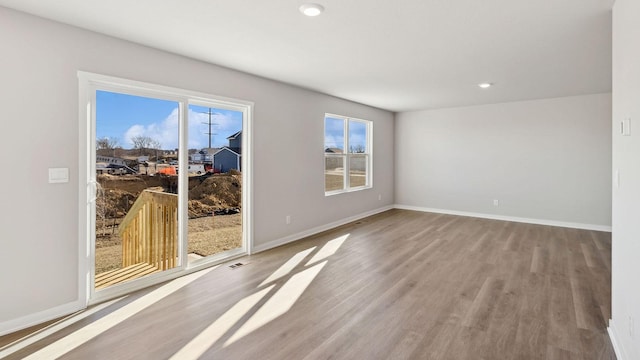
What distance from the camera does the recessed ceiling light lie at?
239 cm

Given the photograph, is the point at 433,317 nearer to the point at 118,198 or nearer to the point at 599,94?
the point at 118,198

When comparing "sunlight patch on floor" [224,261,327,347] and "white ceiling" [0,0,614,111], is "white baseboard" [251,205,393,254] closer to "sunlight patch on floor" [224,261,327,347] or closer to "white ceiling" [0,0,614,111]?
"sunlight patch on floor" [224,261,327,347]

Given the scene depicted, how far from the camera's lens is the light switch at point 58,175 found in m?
2.65

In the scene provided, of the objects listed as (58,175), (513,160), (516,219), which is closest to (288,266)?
(58,175)

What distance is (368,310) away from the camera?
9.19 feet

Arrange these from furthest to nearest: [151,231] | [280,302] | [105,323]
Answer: [151,231] → [280,302] → [105,323]

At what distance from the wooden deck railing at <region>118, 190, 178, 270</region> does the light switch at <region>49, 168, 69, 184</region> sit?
0.67 meters
